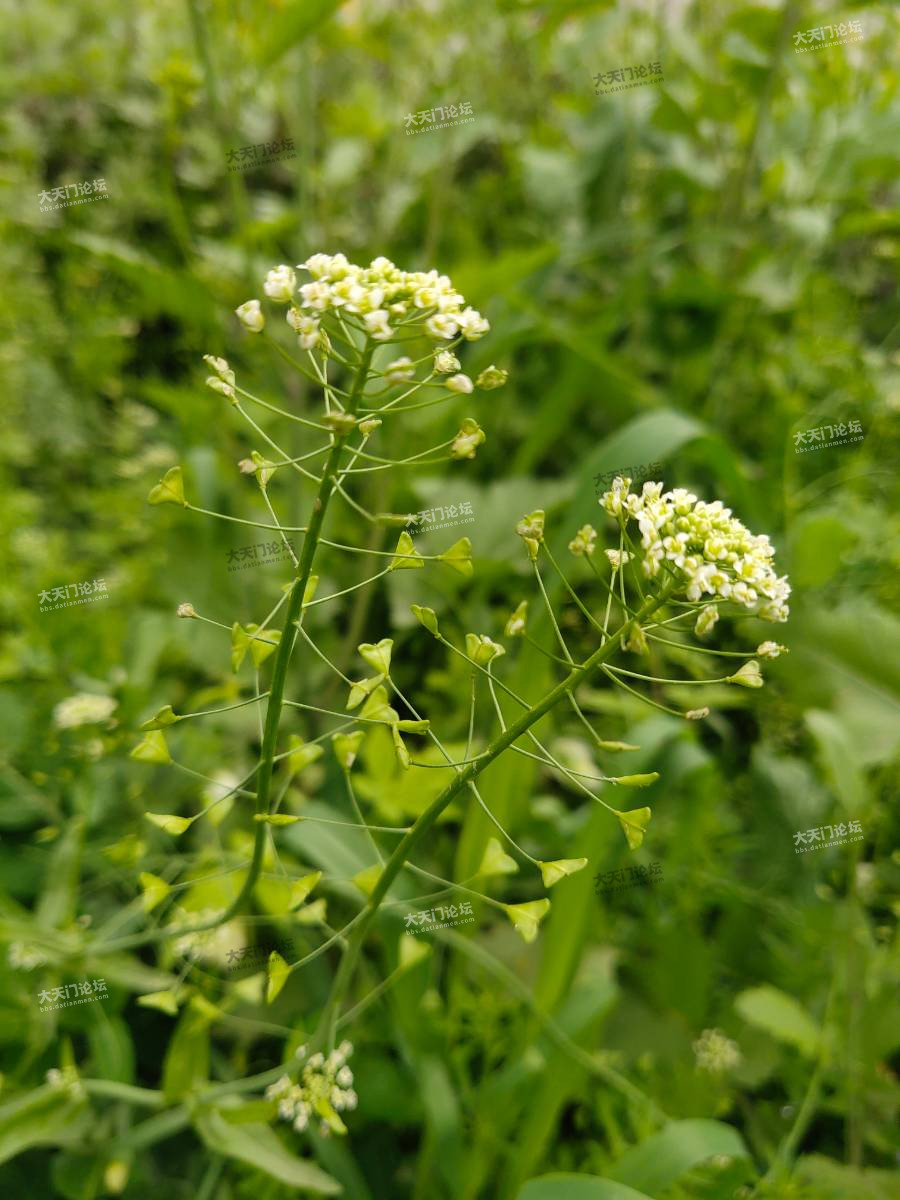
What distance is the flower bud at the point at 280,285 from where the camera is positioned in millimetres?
390

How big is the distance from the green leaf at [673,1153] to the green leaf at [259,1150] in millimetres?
195

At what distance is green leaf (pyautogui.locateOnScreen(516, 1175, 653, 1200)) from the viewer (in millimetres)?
519

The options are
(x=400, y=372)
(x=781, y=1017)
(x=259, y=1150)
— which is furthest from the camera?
(x=781, y=1017)

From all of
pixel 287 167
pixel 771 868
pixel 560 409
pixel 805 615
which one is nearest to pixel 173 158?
pixel 287 167

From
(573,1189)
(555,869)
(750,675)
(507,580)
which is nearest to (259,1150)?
(573,1189)

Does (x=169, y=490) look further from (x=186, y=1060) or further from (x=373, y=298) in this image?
(x=186, y=1060)

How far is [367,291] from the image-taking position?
15.3 inches

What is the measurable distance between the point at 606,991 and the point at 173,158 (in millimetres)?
1731

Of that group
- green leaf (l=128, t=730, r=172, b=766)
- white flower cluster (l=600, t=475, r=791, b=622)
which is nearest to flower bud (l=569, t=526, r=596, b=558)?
white flower cluster (l=600, t=475, r=791, b=622)

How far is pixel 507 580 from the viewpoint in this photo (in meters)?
1.12

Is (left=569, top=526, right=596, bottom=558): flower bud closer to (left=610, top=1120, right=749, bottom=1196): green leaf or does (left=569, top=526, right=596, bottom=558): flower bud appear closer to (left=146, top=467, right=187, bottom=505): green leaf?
(left=146, top=467, right=187, bottom=505): green leaf

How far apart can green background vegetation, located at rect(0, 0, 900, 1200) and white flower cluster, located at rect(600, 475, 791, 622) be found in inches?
13.6

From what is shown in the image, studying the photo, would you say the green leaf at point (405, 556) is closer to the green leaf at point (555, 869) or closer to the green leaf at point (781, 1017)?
the green leaf at point (555, 869)

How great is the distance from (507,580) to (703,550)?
2.36 feet
